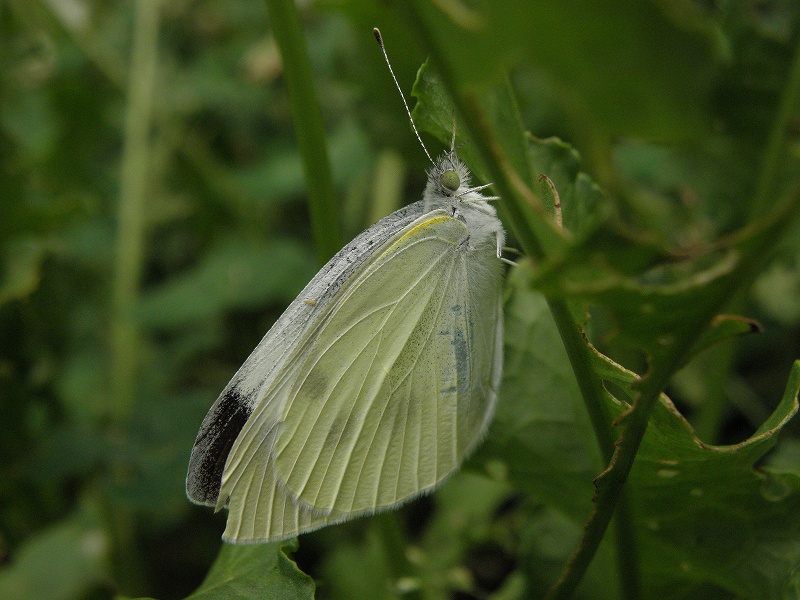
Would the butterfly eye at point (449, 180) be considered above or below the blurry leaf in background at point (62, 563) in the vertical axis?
above

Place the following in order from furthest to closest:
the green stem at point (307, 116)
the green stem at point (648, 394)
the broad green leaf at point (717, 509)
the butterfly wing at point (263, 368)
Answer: the butterfly wing at point (263, 368) → the green stem at point (307, 116) → the broad green leaf at point (717, 509) → the green stem at point (648, 394)

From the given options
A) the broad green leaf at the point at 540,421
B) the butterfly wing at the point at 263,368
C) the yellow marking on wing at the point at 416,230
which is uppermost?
the yellow marking on wing at the point at 416,230

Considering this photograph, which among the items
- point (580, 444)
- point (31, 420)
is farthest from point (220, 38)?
point (580, 444)

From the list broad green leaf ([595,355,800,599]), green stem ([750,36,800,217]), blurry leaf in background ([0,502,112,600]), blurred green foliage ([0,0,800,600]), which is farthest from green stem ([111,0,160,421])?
green stem ([750,36,800,217])

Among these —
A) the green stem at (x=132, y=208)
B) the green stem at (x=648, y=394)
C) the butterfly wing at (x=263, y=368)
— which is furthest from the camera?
the green stem at (x=132, y=208)

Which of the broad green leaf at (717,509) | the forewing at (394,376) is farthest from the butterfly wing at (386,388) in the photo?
the broad green leaf at (717,509)

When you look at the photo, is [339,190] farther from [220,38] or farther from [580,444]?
[580,444]

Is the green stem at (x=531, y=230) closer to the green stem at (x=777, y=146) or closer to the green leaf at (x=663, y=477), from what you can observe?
the green leaf at (x=663, y=477)
